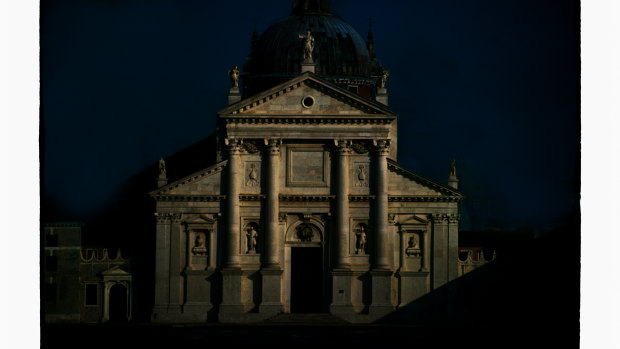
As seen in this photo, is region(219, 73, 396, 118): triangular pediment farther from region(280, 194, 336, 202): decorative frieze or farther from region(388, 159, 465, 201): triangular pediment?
region(280, 194, 336, 202): decorative frieze

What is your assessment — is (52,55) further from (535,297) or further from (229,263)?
(535,297)

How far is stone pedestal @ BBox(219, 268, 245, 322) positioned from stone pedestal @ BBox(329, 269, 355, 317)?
2.43 meters

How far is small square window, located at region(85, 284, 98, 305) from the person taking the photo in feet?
131

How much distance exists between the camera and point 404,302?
131 feet

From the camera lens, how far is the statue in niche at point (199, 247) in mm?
40250

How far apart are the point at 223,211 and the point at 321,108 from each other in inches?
150

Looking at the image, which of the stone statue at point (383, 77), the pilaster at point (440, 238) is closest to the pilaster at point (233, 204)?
the stone statue at point (383, 77)

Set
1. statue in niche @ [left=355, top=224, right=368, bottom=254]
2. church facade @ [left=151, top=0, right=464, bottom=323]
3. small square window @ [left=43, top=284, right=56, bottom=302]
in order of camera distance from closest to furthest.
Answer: small square window @ [left=43, top=284, right=56, bottom=302] < church facade @ [left=151, top=0, right=464, bottom=323] < statue in niche @ [left=355, top=224, right=368, bottom=254]

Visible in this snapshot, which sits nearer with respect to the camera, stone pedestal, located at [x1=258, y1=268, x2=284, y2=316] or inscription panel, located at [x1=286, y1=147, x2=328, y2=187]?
stone pedestal, located at [x1=258, y1=268, x2=284, y2=316]

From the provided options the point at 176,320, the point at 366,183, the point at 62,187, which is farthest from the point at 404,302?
the point at 62,187

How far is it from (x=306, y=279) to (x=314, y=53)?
29.8ft

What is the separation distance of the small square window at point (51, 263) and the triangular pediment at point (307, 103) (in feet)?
18.9

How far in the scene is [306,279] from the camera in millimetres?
40500

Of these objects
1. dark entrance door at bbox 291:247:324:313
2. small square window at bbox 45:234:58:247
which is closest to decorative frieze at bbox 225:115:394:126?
dark entrance door at bbox 291:247:324:313
